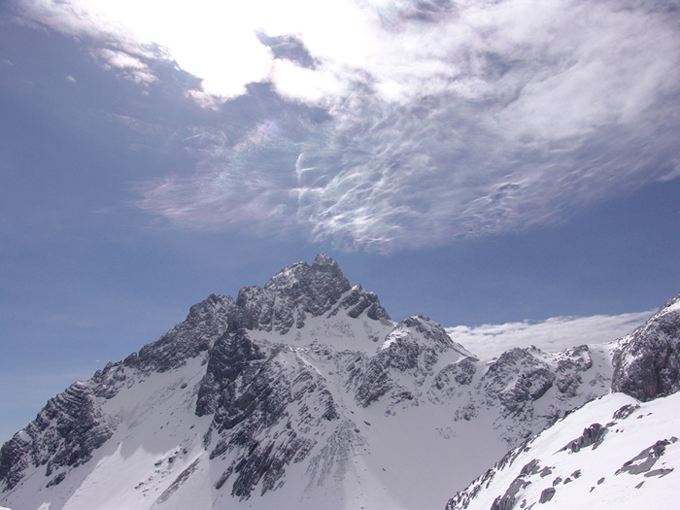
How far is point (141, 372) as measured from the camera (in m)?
181

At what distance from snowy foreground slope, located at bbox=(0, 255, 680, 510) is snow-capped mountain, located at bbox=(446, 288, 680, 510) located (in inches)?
35.6

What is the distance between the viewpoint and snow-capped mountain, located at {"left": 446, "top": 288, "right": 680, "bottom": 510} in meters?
24.8

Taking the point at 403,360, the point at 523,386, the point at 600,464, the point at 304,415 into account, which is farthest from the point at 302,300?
the point at 600,464

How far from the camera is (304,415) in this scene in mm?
108562

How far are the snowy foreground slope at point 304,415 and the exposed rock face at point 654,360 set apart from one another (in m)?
0.30

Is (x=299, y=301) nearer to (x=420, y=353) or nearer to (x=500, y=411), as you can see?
(x=420, y=353)

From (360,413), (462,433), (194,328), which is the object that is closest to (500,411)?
(462,433)

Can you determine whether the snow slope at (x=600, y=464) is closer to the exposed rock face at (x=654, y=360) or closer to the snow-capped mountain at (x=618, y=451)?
the snow-capped mountain at (x=618, y=451)

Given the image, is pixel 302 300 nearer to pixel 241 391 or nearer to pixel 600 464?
pixel 241 391

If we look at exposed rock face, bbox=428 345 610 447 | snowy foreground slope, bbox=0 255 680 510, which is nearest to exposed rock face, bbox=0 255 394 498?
snowy foreground slope, bbox=0 255 680 510

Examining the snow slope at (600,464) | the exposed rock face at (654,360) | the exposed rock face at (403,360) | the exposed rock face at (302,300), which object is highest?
the exposed rock face at (302,300)

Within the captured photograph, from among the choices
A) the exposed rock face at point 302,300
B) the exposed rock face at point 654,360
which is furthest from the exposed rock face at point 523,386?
the exposed rock face at point 654,360

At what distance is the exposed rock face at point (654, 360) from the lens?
41.7 meters

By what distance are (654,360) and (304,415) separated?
3462 inches
